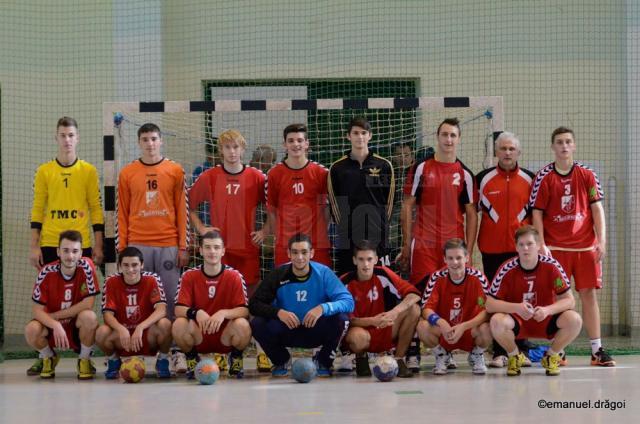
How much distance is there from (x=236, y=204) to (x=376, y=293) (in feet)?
4.71

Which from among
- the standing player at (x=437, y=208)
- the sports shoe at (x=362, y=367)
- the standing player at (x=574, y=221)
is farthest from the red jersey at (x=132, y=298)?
the standing player at (x=574, y=221)

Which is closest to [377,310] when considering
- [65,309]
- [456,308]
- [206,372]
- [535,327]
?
[456,308]

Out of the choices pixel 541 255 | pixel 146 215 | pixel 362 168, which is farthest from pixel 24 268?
pixel 541 255

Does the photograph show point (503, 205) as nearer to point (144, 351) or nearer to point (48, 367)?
point (144, 351)

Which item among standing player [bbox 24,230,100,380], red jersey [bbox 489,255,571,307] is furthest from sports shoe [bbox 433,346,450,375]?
standing player [bbox 24,230,100,380]

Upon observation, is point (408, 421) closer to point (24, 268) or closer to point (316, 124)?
point (316, 124)

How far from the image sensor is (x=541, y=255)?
673 centimetres

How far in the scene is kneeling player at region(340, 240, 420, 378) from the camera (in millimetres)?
6750

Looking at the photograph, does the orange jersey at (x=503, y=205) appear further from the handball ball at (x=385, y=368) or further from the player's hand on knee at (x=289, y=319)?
the player's hand on knee at (x=289, y=319)

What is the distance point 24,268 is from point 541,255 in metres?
5.93

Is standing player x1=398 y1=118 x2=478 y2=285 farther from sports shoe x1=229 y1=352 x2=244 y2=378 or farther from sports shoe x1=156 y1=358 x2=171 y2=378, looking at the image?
sports shoe x1=156 y1=358 x2=171 y2=378

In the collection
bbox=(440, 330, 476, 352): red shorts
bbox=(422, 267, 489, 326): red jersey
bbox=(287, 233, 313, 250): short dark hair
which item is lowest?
bbox=(440, 330, 476, 352): red shorts

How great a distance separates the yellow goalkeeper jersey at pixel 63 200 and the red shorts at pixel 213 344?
1.47m

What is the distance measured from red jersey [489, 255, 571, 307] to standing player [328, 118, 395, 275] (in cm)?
108
